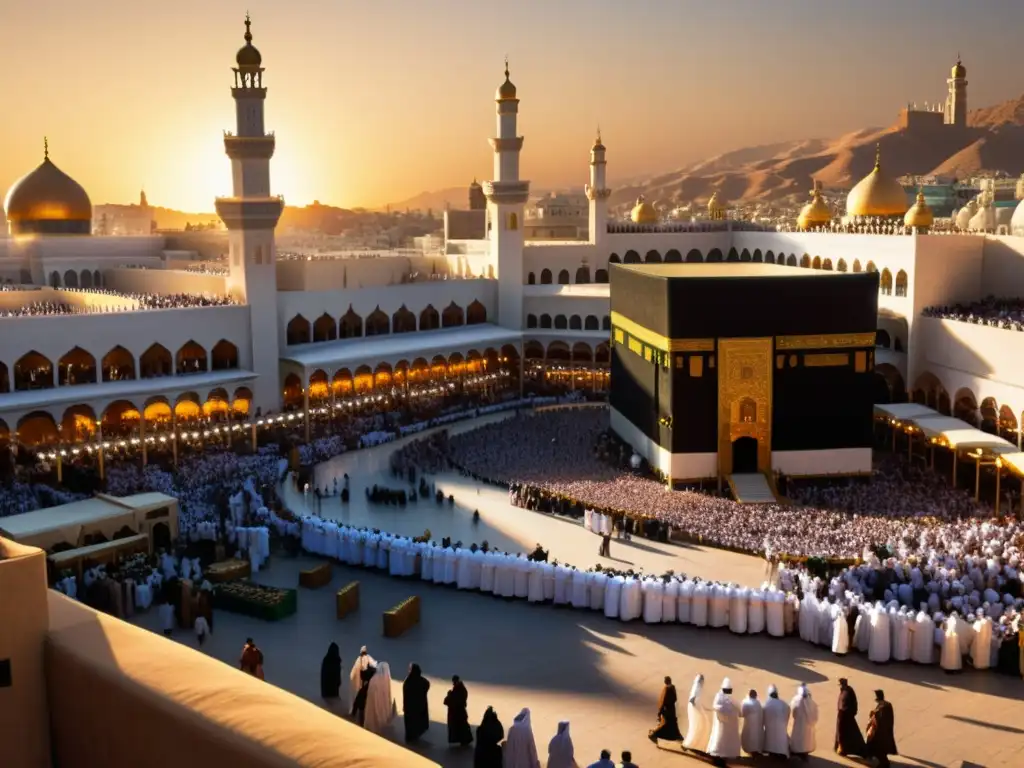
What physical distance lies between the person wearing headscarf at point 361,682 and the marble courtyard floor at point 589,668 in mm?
480

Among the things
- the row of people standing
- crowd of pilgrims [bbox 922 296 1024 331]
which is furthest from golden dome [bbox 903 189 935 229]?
the row of people standing

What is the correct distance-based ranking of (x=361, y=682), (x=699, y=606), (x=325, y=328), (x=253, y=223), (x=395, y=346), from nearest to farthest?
(x=361, y=682) → (x=699, y=606) → (x=253, y=223) → (x=325, y=328) → (x=395, y=346)

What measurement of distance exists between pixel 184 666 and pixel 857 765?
6.93 m

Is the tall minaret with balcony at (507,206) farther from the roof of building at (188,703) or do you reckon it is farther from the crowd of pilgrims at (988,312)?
the roof of building at (188,703)

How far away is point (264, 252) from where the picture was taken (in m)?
28.1

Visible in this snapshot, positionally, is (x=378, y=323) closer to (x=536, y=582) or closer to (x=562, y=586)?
(x=536, y=582)

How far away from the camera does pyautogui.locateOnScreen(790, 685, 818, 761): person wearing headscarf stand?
10500 mm

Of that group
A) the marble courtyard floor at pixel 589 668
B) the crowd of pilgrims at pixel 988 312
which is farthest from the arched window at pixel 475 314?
the marble courtyard floor at pixel 589 668

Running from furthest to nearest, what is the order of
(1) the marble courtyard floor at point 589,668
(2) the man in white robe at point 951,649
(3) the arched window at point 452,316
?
(3) the arched window at point 452,316, (2) the man in white robe at point 951,649, (1) the marble courtyard floor at point 589,668

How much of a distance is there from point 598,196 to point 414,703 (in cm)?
3062

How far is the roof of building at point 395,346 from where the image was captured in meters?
28.6

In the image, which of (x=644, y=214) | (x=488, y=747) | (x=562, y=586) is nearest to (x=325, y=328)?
(x=562, y=586)

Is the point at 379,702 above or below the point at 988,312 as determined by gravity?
below

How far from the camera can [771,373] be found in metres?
23.2
